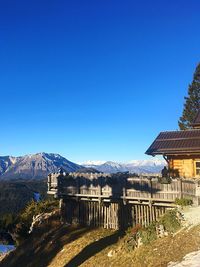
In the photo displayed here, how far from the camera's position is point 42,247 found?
2825 cm

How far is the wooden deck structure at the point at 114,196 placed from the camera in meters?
22.9

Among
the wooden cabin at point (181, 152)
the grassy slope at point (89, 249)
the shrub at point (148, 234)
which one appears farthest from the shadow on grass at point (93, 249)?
the wooden cabin at point (181, 152)

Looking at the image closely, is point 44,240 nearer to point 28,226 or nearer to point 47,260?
point 47,260

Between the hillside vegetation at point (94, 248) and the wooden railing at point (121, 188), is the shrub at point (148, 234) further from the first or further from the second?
the wooden railing at point (121, 188)

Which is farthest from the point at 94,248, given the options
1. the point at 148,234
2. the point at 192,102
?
the point at 192,102

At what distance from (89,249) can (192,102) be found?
4073cm

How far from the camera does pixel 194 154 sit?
30.0 meters

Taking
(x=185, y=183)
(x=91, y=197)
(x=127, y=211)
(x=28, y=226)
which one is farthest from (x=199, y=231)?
(x=28, y=226)

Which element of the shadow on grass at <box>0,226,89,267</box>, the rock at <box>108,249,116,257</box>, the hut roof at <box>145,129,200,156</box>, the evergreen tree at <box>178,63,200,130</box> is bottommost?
the shadow on grass at <box>0,226,89,267</box>

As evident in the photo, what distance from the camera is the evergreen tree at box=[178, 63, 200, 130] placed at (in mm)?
57531

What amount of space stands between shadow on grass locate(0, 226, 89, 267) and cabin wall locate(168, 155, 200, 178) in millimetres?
9720

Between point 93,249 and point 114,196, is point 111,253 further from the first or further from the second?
point 114,196

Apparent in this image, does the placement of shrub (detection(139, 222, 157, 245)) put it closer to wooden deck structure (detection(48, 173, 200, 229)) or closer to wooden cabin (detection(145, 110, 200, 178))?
wooden deck structure (detection(48, 173, 200, 229))

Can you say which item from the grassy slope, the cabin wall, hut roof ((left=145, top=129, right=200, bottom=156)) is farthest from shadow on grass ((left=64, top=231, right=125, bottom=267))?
hut roof ((left=145, top=129, right=200, bottom=156))
